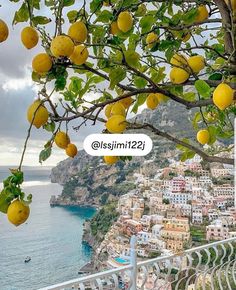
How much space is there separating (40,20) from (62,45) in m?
0.17

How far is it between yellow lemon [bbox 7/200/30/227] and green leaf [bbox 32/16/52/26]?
1.22 ft

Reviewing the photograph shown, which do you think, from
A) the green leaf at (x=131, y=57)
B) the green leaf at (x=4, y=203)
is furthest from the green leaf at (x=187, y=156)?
the green leaf at (x=4, y=203)

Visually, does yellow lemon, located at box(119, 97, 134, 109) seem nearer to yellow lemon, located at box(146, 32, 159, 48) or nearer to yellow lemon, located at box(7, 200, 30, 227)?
yellow lemon, located at box(146, 32, 159, 48)

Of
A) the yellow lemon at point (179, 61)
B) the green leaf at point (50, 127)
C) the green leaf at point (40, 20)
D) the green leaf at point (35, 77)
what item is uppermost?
the yellow lemon at point (179, 61)

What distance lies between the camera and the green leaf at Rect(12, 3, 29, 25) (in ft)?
2.62

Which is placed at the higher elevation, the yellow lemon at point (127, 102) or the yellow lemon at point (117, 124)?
the yellow lemon at point (127, 102)

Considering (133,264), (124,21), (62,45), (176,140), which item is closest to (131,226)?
(133,264)

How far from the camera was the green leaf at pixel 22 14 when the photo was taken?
2.62 feet

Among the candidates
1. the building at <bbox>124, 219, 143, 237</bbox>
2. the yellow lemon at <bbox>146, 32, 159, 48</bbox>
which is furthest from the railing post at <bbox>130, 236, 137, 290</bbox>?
the building at <bbox>124, 219, 143, 237</bbox>

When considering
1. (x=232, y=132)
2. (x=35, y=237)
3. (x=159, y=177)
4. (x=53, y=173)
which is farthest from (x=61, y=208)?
(x=232, y=132)

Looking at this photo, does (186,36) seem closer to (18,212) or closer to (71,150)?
(71,150)

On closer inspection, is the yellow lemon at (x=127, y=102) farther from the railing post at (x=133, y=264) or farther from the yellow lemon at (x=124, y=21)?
the railing post at (x=133, y=264)

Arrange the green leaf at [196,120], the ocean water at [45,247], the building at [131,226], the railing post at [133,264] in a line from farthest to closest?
the ocean water at [45,247], the building at [131,226], the railing post at [133,264], the green leaf at [196,120]

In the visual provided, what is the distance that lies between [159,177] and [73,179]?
20.1 feet
